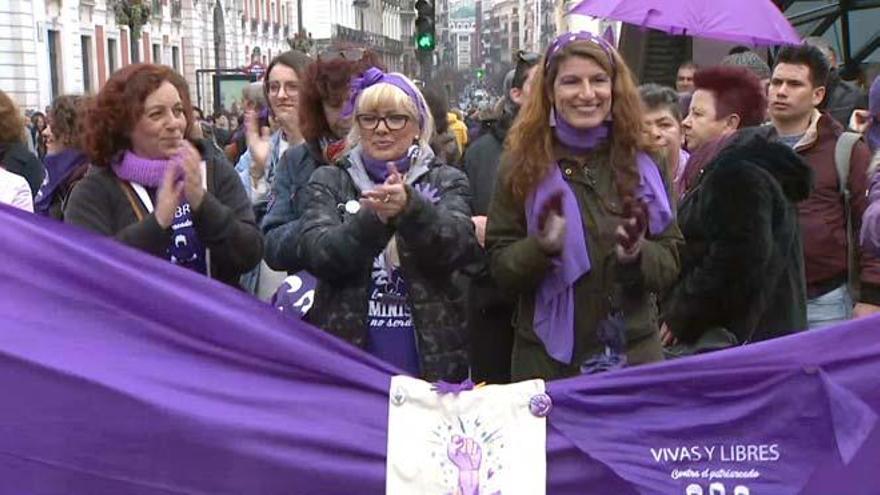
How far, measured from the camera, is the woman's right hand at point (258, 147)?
5395 millimetres

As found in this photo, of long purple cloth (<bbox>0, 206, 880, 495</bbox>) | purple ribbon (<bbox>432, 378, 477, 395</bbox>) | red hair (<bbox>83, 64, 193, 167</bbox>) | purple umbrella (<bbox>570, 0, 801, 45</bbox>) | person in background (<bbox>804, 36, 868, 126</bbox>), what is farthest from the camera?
purple umbrella (<bbox>570, 0, 801, 45</bbox>)

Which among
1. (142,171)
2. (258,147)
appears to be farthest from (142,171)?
(258,147)

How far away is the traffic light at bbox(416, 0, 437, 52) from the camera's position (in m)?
15.9

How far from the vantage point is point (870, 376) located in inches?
119

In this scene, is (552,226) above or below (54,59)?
below

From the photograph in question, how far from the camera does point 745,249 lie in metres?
3.82

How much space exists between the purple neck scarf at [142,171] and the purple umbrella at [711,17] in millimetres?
4167

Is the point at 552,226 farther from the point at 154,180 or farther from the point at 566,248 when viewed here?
the point at 154,180

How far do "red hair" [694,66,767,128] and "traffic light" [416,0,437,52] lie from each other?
11.3 meters

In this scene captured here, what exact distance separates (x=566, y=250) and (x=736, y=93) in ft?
5.68

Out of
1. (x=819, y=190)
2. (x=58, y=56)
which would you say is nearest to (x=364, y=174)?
(x=819, y=190)

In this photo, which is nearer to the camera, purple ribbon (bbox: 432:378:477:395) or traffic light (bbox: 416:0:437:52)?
purple ribbon (bbox: 432:378:477:395)

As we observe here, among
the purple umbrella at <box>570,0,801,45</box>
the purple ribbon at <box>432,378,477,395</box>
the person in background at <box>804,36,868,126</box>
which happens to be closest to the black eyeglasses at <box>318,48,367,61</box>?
the purple ribbon at <box>432,378,477,395</box>

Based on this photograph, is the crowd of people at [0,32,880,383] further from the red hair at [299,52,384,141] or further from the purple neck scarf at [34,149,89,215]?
the purple neck scarf at [34,149,89,215]
